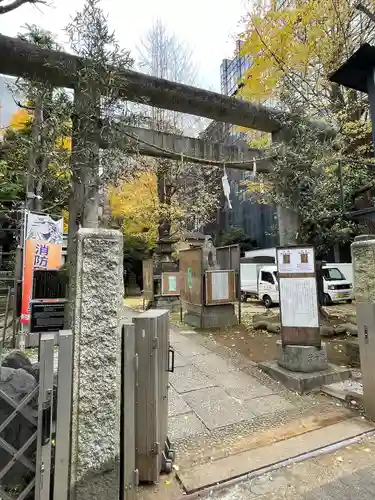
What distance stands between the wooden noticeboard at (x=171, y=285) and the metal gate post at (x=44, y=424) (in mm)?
10103

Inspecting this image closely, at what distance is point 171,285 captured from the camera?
1216 centimetres

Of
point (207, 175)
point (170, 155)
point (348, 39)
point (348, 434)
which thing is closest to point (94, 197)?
point (170, 155)

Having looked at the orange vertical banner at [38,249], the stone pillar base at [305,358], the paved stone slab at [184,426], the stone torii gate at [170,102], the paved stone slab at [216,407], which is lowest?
the paved stone slab at [184,426]

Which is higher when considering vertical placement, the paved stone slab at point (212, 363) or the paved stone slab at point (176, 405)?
the paved stone slab at point (212, 363)

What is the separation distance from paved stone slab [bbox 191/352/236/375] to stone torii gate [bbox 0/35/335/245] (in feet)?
9.60

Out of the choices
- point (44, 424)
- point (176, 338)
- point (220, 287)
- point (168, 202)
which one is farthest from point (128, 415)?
point (168, 202)

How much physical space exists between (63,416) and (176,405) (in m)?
2.33

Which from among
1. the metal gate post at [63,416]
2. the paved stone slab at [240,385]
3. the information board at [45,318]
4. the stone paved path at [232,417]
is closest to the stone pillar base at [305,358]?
the stone paved path at [232,417]

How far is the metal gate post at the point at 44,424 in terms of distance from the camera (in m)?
1.79

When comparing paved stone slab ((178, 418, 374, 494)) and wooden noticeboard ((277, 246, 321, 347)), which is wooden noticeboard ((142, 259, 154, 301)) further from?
paved stone slab ((178, 418, 374, 494))

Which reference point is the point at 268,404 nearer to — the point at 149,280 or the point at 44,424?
the point at 44,424

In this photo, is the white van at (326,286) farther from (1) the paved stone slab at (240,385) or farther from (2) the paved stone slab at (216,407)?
(2) the paved stone slab at (216,407)

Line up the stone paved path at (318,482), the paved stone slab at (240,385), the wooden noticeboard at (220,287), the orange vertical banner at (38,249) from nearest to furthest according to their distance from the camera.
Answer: the stone paved path at (318,482), the paved stone slab at (240,385), the orange vertical banner at (38,249), the wooden noticeboard at (220,287)

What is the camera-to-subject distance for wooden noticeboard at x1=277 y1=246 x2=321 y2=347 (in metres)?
4.53
